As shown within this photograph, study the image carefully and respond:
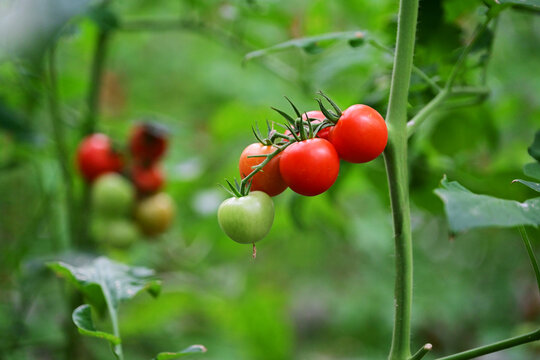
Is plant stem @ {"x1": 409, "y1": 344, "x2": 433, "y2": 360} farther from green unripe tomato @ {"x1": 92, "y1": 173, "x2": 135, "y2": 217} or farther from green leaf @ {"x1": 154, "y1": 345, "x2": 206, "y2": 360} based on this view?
green unripe tomato @ {"x1": 92, "y1": 173, "x2": 135, "y2": 217}

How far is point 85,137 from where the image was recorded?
1.11 metres

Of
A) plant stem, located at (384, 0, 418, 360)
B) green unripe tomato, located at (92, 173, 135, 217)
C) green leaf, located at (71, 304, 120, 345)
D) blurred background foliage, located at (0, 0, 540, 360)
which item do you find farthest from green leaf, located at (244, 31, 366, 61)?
→ green unripe tomato, located at (92, 173, 135, 217)

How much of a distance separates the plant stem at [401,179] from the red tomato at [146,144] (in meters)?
0.71

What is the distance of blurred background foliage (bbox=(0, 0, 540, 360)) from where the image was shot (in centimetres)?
85

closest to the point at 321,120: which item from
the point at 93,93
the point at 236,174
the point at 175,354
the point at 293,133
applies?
the point at 293,133

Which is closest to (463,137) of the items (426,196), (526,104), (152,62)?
(426,196)

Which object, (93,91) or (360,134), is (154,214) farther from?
(360,134)

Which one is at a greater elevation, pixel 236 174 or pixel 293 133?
pixel 293 133

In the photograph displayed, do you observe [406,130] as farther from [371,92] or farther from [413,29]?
[371,92]

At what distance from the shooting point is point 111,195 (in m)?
1.07

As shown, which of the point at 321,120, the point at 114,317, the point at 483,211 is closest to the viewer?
the point at 483,211

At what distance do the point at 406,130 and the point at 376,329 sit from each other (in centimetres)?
160

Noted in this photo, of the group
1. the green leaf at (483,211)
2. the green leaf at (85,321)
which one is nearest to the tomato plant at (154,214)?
the green leaf at (85,321)

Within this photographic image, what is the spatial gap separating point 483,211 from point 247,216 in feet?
0.57
